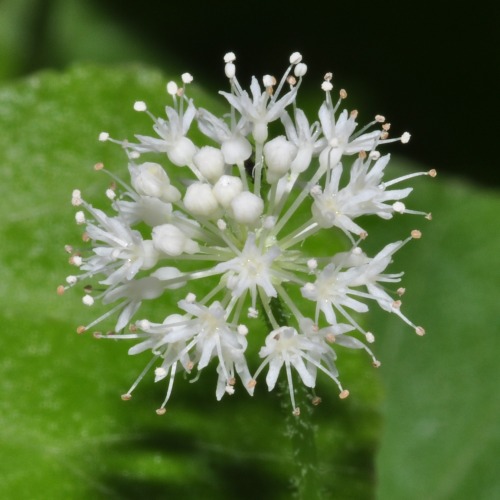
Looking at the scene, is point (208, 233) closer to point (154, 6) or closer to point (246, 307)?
point (246, 307)

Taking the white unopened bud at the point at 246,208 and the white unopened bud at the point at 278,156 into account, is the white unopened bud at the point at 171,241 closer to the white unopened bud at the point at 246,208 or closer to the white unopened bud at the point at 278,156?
the white unopened bud at the point at 246,208

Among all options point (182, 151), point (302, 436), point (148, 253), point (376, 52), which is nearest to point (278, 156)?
point (182, 151)

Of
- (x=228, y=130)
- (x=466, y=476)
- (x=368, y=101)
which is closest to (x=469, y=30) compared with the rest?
(x=368, y=101)

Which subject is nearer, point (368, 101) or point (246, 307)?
point (246, 307)

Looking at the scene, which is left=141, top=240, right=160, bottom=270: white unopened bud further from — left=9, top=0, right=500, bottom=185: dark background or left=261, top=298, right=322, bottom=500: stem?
left=9, top=0, right=500, bottom=185: dark background

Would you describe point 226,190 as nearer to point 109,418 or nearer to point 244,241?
point 244,241

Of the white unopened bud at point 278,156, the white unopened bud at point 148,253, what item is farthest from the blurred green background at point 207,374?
the white unopened bud at point 278,156
